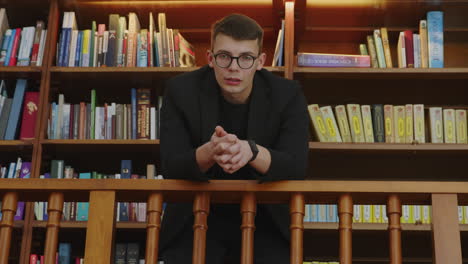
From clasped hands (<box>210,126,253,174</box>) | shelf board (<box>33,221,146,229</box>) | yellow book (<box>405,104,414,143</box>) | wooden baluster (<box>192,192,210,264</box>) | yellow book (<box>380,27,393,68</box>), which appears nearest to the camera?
clasped hands (<box>210,126,253,174</box>)

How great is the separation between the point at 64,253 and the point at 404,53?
2.01 metres

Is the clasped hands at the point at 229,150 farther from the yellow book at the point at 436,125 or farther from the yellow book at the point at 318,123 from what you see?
the yellow book at the point at 436,125

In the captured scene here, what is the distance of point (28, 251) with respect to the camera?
11.5ft

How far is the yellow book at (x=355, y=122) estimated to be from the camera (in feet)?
12.0

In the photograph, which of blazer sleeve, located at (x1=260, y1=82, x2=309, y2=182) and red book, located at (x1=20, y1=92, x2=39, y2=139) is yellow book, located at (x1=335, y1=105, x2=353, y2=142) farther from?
red book, located at (x1=20, y1=92, x2=39, y2=139)

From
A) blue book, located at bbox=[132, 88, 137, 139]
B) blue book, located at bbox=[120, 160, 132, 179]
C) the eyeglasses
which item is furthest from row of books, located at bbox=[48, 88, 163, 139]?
the eyeglasses

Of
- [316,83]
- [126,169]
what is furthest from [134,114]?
[316,83]

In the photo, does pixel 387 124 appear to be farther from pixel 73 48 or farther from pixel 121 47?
pixel 73 48

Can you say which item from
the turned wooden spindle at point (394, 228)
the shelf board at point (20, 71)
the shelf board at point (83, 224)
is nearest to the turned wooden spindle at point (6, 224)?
the turned wooden spindle at point (394, 228)

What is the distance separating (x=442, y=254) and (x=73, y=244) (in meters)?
2.36

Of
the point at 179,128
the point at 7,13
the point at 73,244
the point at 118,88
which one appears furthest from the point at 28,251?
the point at 179,128

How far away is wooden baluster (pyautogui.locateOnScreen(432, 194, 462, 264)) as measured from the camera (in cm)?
204

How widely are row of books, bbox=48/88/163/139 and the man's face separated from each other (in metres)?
1.54

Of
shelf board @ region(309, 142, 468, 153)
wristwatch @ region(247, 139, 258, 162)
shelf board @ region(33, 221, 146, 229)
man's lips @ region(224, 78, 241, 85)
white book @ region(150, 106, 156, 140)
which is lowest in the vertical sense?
wristwatch @ region(247, 139, 258, 162)
